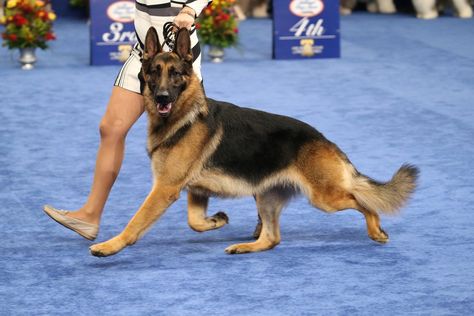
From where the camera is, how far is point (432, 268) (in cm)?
455

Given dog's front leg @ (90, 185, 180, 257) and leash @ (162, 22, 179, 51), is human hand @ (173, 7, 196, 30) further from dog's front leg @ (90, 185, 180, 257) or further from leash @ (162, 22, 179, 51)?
dog's front leg @ (90, 185, 180, 257)

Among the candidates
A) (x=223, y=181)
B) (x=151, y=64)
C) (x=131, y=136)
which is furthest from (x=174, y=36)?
(x=131, y=136)

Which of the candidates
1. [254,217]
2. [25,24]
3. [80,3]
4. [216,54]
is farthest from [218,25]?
[254,217]

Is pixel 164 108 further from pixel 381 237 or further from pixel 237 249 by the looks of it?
pixel 381 237

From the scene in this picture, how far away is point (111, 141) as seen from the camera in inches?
195

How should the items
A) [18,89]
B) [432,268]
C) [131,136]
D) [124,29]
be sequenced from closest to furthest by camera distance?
[432,268] < [131,136] < [18,89] < [124,29]

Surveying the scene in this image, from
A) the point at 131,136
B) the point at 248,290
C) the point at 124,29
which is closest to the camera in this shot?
the point at 248,290

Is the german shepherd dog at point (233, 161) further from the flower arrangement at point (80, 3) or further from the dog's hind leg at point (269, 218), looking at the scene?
the flower arrangement at point (80, 3)

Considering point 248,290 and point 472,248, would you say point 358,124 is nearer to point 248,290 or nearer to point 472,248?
point 472,248

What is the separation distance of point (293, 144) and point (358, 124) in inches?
124

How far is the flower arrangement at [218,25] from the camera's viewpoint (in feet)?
34.8

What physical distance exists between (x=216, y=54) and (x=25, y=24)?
1.94 m

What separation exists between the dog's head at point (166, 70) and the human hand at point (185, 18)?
6.0 inches

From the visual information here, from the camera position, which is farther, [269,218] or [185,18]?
[269,218]
